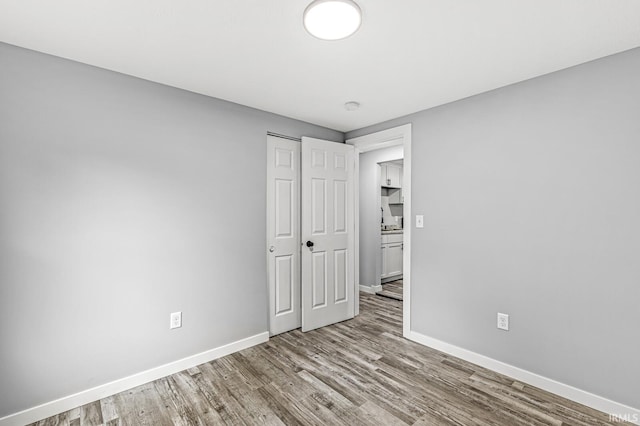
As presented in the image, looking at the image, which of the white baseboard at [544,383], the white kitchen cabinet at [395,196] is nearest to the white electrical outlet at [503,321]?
the white baseboard at [544,383]

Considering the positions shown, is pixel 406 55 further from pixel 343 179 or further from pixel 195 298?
pixel 195 298

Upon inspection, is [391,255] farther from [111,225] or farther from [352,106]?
[111,225]

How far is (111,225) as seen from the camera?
7.18 feet

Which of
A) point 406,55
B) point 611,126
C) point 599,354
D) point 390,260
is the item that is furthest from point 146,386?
point 390,260

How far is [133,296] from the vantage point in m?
2.28

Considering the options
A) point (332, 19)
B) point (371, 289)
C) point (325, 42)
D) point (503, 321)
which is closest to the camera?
point (332, 19)

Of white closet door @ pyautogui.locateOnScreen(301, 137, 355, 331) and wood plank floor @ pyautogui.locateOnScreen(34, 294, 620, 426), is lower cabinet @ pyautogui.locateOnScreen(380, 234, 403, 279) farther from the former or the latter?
wood plank floor @ pyautogui.locateOnScreen(34, 294, 620, 426)

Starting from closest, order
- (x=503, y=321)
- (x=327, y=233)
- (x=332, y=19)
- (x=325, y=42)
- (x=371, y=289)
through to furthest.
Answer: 1. (x=332, y=19)
2. (x=325, y=42)
3. (x=503, y=321)
4. (x=327, y=233)
5. (x=371, y=289)

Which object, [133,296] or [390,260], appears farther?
[390,260]

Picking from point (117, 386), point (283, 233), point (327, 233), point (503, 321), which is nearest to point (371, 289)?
point (327, 233)

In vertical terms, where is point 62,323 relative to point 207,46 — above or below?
below

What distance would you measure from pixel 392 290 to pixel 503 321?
2.65m

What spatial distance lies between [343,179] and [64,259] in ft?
8.87

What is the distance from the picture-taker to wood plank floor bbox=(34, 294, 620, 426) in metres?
1.92
